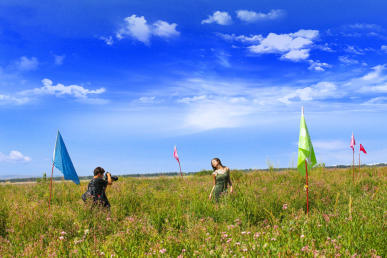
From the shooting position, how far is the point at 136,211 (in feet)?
25.8

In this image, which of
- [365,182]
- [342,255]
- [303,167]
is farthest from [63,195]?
[365,182]

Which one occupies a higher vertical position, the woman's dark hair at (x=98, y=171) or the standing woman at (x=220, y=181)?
the woman's dark hair at (x=98, y=171)

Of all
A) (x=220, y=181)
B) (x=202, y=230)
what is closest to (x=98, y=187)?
(x=220, y=181)

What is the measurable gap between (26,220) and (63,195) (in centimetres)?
542

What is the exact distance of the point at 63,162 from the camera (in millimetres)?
8172

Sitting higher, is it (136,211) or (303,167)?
(303,167)

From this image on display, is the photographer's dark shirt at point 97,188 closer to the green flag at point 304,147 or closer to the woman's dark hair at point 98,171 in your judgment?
the woman's dark hair at point 98,171

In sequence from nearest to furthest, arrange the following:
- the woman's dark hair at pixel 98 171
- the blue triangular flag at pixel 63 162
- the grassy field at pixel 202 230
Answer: the grassy field at pixel 202 230
the woman's dark hair at pixel 98 171
the blue triangular flag at pixel 63 162

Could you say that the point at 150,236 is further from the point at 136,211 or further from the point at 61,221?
the point at 136,211

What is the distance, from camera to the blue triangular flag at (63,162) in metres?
8.11

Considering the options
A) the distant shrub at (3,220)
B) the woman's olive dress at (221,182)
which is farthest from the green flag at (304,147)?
the distant shrub at (3,220)

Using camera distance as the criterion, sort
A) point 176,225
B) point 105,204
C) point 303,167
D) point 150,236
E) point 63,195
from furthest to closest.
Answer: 1. point 63,195
2. point 105,204
3. point 303,167
4. point 176,225
5. point 150,236

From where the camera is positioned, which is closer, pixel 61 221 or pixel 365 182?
pixel 61 221

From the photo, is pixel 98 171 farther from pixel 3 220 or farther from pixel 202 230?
pixel 202 230
